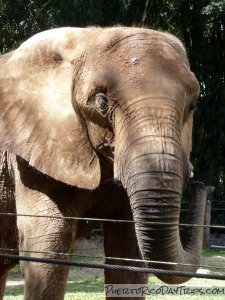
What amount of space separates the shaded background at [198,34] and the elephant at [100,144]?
1072 centimetres

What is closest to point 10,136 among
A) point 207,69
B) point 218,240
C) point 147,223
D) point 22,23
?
point 147,223

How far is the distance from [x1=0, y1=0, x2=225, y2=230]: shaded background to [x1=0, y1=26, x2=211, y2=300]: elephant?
35.2 ft

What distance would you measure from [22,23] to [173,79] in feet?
37.6

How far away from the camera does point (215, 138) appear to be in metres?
16.8

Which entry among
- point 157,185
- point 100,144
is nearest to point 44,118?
point 100,144

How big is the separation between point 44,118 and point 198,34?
13.1m

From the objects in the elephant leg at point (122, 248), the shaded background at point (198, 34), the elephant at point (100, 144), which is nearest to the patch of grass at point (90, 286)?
the elephant leg at point (122, 248)

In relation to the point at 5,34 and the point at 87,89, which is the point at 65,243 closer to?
the point at 87,89

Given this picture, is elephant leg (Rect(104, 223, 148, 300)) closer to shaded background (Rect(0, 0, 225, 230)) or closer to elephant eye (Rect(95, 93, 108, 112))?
elephant eye (Rect(95, 93, 108, 112))

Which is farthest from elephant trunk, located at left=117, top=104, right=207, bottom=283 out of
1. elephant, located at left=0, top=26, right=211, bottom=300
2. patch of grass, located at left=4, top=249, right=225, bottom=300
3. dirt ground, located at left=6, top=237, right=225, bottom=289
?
dirt ground, located at left=6, top=237, right=225, bottom=289

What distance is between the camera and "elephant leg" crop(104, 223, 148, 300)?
13.6 feet

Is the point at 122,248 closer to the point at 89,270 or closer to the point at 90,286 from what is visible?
the point at 90,286

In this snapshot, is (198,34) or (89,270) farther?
(198,34)

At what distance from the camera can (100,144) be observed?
365cm
